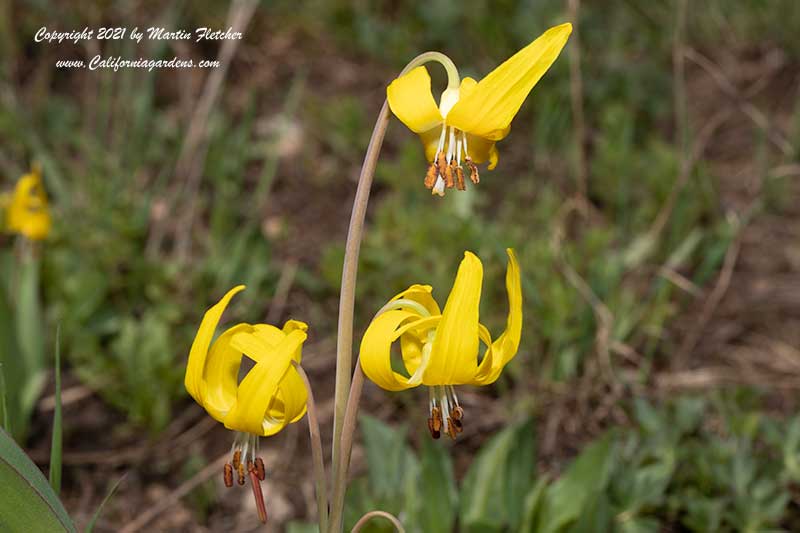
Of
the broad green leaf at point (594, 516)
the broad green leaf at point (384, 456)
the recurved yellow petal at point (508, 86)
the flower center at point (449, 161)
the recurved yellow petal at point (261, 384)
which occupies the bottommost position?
the broad green leaf at point (594, 516)

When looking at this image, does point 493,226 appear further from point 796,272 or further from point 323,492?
point 323,492

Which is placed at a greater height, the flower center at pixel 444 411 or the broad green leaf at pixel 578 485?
the flower center at pixel 444 411

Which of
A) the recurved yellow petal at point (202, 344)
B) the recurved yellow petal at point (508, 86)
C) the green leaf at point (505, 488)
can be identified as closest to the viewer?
the recurved yellow petal at point (508, 86)

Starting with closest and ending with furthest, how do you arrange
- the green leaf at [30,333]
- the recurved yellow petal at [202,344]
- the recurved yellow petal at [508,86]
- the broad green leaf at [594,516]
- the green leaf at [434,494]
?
the recurved yellow petal at [508,86]
the recurved yellow petal at [202,344]
the broad green leaf at [594,516]
the green leaf at [434,494]
the green leaf at [30,333]

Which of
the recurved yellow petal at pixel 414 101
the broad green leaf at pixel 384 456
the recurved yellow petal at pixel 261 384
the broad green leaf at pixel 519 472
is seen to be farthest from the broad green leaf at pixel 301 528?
the recurved yellow petal at pixel 414 101

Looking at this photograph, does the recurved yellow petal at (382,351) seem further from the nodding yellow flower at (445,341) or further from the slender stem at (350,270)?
the slender stem at (350,270)

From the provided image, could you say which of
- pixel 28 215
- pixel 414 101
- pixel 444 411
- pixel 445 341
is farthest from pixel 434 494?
pixel 28 215
